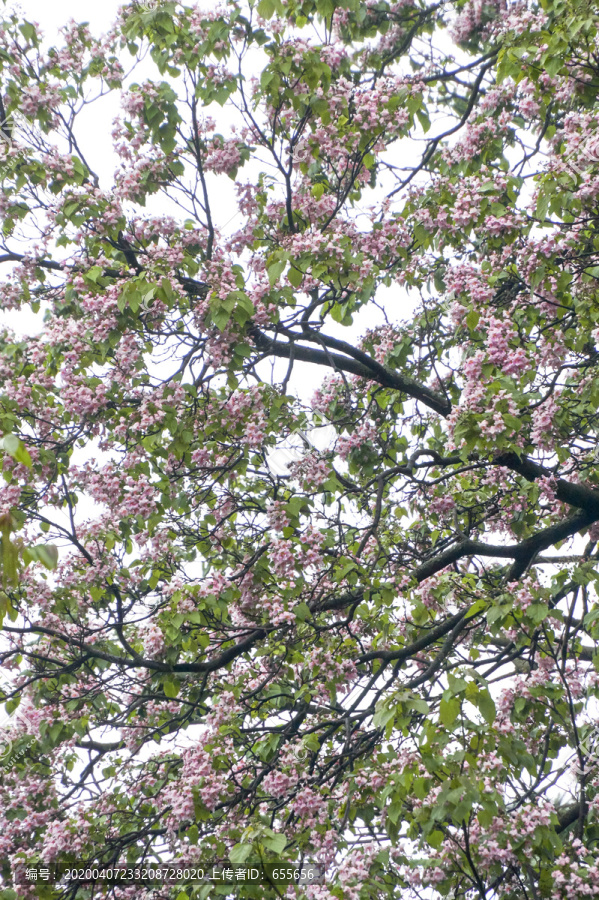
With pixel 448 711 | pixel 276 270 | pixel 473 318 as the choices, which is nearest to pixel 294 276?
pixel 276 270

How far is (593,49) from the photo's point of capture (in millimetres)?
4441

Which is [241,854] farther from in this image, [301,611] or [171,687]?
[171,687]

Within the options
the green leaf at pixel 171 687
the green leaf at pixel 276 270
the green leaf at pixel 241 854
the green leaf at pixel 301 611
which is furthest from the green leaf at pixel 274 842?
the green leaf at pixel 276 270

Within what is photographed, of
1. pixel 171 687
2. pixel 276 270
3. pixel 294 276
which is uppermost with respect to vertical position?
pixel 294 276

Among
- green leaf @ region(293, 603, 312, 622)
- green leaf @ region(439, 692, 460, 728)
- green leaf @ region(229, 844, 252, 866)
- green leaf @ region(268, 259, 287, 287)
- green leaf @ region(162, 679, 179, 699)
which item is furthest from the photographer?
green leaf @ region(162, 679, 179, 699)

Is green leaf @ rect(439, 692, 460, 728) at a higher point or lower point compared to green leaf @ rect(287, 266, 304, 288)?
lower

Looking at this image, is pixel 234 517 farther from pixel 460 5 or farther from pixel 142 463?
pixel 460 5

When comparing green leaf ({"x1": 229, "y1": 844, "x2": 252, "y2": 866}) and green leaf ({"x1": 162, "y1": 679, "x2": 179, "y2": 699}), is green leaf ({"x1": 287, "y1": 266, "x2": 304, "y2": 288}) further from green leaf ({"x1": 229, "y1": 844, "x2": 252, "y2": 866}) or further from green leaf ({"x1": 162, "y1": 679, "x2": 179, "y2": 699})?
green leaf ({"x1": 229, "y1": 844, "x2": 252, "y2": 866})

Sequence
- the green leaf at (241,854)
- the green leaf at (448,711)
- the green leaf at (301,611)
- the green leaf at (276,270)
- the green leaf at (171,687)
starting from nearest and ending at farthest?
the green leaf at (241,854), the green leaf at (448,711), the green leaf at (276,270), the green leaf at (301,611), the green leaf at (171,687)

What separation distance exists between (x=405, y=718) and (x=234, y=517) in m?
2.60

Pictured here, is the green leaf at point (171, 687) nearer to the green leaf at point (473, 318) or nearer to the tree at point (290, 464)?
the tree at point (290, 464)

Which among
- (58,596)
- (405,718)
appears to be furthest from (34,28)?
(405,718)

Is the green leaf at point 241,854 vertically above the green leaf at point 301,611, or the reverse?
the green leaf at point 301,611

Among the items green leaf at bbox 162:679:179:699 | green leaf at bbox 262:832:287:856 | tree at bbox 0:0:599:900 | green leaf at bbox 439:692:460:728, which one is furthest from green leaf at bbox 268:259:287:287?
green leaf at bbox 262:832:287:856
